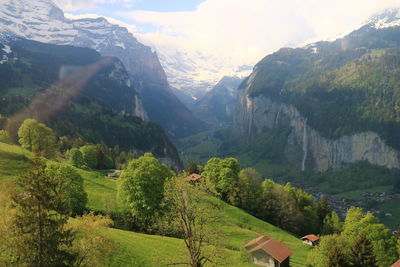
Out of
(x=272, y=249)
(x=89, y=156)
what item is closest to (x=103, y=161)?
(x=89, y=156)

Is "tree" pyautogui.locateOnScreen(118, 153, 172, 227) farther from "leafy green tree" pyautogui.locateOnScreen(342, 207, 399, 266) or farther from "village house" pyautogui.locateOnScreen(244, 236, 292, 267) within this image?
"leafy green tree" pyautogui.locateOnScreen(342, 207, 399, 266)

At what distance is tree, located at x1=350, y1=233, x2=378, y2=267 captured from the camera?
60556 millimetres

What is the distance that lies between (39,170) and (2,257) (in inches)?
298

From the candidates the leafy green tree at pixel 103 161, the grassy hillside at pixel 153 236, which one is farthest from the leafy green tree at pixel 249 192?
the leafy green tree at pixel 103 161

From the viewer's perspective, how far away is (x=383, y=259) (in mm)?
70688

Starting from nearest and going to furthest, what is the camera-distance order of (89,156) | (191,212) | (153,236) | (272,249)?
(191,212) → (153,236) → (272,249) → (89,156)

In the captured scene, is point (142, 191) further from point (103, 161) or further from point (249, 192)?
point (103, 161)

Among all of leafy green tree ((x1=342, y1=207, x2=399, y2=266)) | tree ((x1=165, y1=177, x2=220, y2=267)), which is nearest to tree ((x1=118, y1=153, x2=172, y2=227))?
tree ((x1=165, y1=177, x2=220, y2=267))

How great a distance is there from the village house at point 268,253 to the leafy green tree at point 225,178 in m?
33.9

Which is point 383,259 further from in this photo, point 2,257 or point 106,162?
point 106,162

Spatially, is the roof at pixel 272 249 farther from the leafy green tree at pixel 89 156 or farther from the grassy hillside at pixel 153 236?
the leafy green tree at pixel 89 156

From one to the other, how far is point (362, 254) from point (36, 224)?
178ft

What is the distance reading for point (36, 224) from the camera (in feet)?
96.3

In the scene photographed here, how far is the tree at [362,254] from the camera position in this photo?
199 feet
